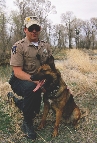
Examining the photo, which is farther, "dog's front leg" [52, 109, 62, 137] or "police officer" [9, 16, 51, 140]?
"dog's front leg" [52, 109, 62, 137]

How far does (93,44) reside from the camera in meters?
59.8

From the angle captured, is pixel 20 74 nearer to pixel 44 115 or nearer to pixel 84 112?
pixel 44 115

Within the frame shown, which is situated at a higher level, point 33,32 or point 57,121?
point 33,32

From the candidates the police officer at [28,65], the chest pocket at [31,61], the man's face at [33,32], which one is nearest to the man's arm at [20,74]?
the police officer at [28,65]

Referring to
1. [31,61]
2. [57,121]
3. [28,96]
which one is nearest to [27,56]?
[31,61]

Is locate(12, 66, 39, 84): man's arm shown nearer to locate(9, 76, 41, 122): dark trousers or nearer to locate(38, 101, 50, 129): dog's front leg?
locate(9, 76, 41, 122): dark trousers

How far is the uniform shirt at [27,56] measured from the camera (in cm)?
404

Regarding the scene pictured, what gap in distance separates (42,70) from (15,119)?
121 centimetres

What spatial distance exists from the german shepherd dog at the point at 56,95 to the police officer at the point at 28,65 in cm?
16

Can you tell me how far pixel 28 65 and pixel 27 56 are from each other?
0.52 feet

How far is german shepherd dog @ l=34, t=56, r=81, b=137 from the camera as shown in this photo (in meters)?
3.89

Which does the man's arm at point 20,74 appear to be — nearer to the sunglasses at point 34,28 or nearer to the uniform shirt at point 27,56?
the uniform shirt at point 27,56

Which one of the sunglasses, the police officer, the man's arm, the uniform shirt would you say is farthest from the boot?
the sunglasses

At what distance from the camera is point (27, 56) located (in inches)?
162
